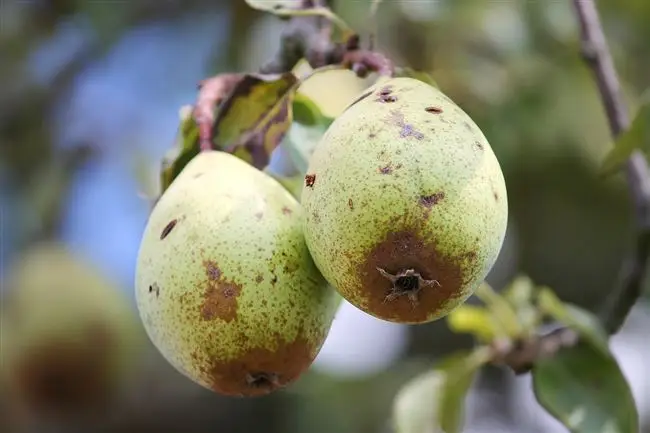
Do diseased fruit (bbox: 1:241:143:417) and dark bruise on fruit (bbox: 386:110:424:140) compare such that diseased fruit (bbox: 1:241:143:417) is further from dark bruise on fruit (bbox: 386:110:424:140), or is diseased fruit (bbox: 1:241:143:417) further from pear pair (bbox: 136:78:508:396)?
dark bruise on fruit (bbox: 386:110:424:140)

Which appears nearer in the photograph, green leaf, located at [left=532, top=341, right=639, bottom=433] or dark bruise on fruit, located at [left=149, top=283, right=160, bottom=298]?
dark bruise on fruit, located at [left=149, top=283, right=160, bottom=298]

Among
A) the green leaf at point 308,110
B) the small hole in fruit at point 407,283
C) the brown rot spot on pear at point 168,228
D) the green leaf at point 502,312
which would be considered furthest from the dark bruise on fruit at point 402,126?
the green leaf at point 502,312

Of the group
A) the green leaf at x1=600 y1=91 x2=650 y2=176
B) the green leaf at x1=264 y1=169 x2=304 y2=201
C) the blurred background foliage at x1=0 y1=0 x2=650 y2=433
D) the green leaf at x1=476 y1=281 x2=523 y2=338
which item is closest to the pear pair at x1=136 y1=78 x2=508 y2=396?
the green leaf at x1=264 y1=169 x2=304 y2=201

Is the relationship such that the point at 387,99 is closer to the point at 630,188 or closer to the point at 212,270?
the point at 212,270

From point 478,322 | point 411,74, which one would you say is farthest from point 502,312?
point 411,74

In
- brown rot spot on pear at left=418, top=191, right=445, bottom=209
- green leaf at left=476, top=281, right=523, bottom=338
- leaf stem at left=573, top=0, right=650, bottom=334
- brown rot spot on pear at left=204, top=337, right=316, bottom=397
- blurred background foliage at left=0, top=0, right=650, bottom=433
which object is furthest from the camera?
blurred background foliage at left=0, top=0, right=650, bottom=433

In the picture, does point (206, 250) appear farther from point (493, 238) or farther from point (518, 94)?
point (518, 94)

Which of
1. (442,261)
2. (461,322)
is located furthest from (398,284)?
(461,322)
